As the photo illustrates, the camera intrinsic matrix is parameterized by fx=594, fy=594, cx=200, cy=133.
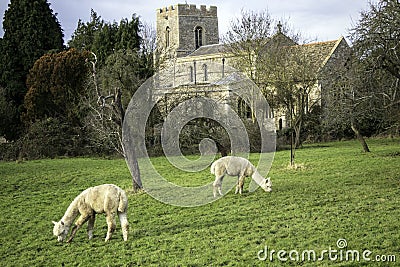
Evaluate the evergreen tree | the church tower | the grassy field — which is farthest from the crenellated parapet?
the grassy field

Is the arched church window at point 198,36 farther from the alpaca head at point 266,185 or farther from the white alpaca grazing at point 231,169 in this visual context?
the white alpaca grazing at point 231,169

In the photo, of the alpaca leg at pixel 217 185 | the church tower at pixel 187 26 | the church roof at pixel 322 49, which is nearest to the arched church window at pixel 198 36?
the church tower at pixel 187 26

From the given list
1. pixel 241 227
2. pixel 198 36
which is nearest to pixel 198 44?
pixel 198 36

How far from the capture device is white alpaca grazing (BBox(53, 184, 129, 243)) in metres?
11.4

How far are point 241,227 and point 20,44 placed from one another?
33695 millimetres

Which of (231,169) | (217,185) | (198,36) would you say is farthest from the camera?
(198,36)

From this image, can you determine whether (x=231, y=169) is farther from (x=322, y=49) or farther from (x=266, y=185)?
(x=322, y=49)

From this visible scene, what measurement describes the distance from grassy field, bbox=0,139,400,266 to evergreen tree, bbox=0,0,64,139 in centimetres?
2101

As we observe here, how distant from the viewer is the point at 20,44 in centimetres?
4197

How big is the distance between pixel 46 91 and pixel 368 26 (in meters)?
25.0

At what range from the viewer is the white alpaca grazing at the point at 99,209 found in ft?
37.4

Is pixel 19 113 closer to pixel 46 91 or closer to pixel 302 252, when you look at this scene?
pixel 46 91

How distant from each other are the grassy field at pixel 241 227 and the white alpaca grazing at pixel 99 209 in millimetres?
304

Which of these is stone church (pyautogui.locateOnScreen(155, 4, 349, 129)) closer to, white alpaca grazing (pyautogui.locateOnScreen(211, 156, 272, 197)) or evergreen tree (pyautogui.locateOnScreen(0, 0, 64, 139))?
evergreen tree (pyautogui.locateOnScreen(0, 0, 64, 139))
